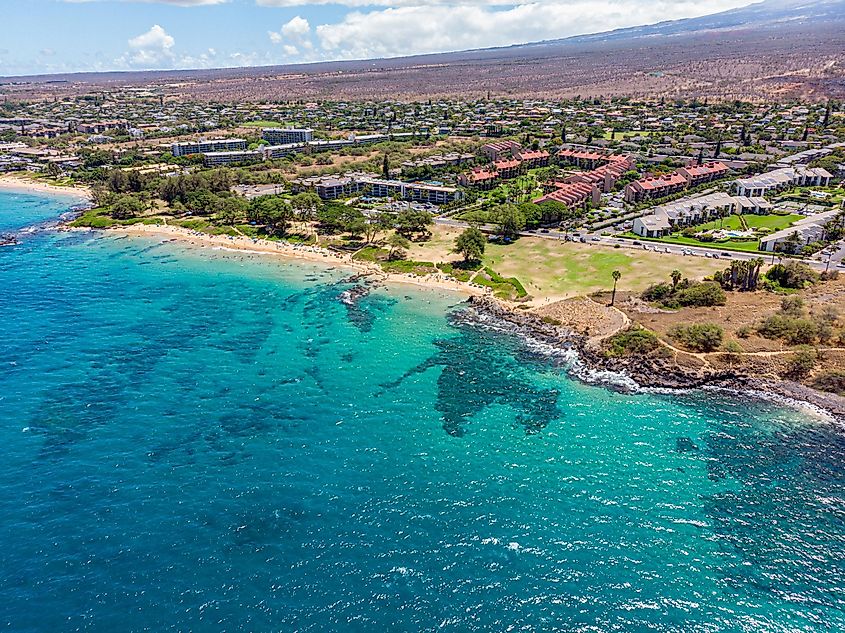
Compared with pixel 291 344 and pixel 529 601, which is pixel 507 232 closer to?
pixel 291 344

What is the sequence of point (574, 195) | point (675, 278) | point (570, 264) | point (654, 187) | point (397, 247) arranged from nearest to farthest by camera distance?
point (675, 278) → point (570, 264) → point (397, 247) → point (574, 195) → point (654, 187)

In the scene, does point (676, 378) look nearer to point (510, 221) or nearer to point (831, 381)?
point (831, 381)

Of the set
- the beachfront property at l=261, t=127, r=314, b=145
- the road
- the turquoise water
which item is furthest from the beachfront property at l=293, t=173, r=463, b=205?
the beachfront property at l=261, t=127, r=314, b=145

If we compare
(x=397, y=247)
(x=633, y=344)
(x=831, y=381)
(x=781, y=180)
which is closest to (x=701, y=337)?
(x=633, y=344)

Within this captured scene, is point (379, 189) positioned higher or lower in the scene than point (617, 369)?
higher

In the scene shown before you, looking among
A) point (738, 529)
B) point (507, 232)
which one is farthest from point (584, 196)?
point (738, 529)

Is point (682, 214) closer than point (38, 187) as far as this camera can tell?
Yes
